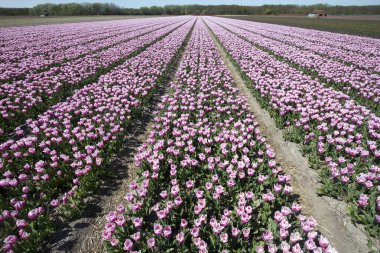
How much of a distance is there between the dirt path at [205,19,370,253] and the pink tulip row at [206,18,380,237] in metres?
0.26

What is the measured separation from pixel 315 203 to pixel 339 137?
2236mm

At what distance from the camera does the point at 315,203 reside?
188 inches

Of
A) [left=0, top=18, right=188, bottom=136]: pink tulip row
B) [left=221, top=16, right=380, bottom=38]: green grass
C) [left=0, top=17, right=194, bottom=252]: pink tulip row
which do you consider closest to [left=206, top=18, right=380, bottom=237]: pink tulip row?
[left=0, top=17, right=194, bottom=252]: pink tulip row

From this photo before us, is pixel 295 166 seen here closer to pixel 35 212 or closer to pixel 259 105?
pixel 259 105

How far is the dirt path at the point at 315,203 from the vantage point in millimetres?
3953

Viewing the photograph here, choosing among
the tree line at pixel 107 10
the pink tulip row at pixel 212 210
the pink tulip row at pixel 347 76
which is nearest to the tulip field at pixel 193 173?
the pink tulip row at pixel 212 210

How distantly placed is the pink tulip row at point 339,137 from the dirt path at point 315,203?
0.26m

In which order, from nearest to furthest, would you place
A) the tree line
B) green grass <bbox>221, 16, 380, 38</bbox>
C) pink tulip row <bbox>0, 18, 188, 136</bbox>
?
pink tulip row <bbox>0, 18, 188, 136</bbox> → green grass <bbox>221, 16, 380, 38</bbox> → the tree line

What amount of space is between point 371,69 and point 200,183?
47.5 ft

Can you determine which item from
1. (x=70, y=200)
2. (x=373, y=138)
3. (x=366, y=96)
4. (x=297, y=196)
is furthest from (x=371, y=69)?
(x=70, y=200)

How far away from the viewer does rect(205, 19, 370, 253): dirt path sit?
395 cm

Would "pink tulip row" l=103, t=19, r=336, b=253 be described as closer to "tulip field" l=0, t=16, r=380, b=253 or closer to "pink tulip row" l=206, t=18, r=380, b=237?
"tulip field" l=0, t=16, r=380, b=253

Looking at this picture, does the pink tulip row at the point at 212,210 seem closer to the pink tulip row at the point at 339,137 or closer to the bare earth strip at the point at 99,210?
the bare earth strip at the point at 99,210

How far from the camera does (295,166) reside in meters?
5.98
